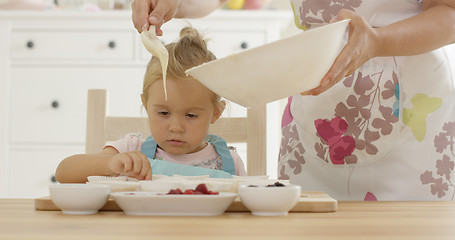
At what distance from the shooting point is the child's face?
123 cm

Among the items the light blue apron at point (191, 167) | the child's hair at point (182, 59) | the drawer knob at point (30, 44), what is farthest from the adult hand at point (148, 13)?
the drawer knob at point (30, 44)

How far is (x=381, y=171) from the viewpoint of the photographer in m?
1.19

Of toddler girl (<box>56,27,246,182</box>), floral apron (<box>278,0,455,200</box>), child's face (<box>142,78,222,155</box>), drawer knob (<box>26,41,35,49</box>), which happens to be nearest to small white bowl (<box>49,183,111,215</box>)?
toddler girl (<box>56,27,246,182</box>)

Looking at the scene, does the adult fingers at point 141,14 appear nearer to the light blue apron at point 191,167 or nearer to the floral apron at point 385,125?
the light blue apron at point 191,167

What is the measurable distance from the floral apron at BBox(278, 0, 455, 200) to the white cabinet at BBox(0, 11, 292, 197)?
1500 millimetres

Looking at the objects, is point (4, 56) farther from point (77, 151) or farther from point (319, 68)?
point (319, 68)

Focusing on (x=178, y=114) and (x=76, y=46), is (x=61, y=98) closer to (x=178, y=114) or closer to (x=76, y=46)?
(x=76, y=46)

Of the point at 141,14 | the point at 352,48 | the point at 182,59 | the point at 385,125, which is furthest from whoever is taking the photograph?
the point at 182,59

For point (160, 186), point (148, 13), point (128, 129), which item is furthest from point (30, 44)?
point (160, 186)

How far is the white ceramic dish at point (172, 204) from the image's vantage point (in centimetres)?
68

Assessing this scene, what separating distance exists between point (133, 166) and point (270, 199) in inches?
13.4

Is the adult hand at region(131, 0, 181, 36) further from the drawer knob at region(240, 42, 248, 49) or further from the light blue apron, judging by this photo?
the drawer knob at region(240, 42, 248, 49)

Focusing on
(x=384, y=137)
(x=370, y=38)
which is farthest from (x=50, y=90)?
(x=370, y=38)

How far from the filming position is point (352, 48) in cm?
88
